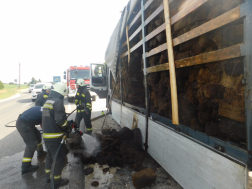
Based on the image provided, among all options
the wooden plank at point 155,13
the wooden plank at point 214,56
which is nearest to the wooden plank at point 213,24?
the wooden plank at point 214,56

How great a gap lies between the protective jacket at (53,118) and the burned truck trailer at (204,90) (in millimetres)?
1687

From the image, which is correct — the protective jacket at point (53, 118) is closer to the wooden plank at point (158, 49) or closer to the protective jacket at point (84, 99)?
the wooden plank at point (158, 49)

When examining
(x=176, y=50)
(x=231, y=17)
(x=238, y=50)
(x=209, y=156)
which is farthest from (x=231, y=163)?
(x=176, y=50)

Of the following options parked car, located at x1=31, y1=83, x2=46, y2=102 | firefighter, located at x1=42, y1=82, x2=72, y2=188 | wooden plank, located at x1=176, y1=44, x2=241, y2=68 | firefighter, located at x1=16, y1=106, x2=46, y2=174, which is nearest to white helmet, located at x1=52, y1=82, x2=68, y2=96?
firefighter, located at x1=42, y1=82, x2=72, y2=188

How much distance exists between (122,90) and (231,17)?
4.38 meters

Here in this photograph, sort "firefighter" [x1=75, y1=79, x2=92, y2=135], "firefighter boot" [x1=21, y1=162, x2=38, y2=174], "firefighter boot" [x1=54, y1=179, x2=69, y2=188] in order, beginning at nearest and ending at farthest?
"firefighter boot" [x1=54, y1=179, x2=69, y2=188] < "firefighter boot" [x1=21, y1=162, x2=38, y2=174] < "firefighter" [x1=75, y1=79, x2=92, y2=135]

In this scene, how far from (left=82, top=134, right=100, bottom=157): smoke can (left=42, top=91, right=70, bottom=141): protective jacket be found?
108cm

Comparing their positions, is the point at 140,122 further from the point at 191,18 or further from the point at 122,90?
the point at 191,18

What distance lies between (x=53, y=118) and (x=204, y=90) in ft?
8.22

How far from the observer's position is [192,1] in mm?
1931

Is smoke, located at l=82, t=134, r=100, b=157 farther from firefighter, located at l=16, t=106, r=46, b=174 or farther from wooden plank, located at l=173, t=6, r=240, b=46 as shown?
wooden plank, located at l=173, t=6, r=240, b=46

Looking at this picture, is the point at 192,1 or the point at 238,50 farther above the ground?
the point at 192,1

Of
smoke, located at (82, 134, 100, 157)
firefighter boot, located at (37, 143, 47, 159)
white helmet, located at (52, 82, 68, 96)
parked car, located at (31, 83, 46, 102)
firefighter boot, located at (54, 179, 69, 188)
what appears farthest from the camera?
parked car, located at (31, 83, 46, 102)

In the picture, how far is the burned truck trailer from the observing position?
1486 millimetres
